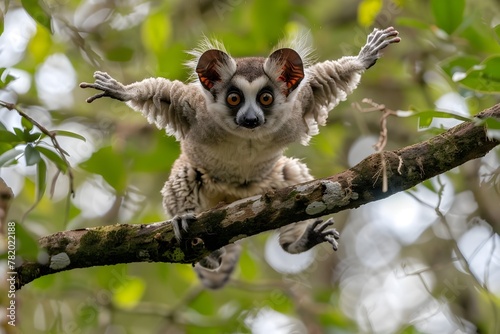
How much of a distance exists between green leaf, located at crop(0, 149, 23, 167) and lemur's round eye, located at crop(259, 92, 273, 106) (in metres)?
1.69

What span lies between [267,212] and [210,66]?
1.39 meters

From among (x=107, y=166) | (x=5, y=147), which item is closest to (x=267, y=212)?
(x=5, y=147)

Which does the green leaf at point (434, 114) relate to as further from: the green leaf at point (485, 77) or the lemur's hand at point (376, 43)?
the lemur's hand at point (376, 43)

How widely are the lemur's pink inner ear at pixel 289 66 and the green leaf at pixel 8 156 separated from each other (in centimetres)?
182

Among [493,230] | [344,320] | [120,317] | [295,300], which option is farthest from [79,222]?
[493,230]

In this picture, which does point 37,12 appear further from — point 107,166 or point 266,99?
point 266,99

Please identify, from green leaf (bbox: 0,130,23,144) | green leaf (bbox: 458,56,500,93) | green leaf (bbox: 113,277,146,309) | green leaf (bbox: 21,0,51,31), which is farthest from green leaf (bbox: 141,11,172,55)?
green leaf (bbox: 458,56,500,93)

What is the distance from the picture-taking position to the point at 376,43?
13.9 feet

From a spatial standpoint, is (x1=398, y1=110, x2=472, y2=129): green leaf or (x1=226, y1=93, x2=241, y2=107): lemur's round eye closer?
(x1=398, y1=110, x2=472, y2=129): green leaf

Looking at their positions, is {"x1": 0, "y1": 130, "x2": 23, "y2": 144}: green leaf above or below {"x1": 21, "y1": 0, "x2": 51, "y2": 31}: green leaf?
below

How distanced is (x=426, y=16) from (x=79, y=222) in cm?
377

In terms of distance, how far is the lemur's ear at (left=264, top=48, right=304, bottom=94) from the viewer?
4441 mm

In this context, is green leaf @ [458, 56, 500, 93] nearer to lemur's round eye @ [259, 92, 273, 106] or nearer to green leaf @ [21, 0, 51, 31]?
lemur's round eye @ [259, 92, 273, 106]

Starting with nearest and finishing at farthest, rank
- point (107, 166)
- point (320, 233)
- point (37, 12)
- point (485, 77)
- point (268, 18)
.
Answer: point (485, 77)
point (37, 12)
point (320, 233)
point (107, 166)
point (268, 18)
